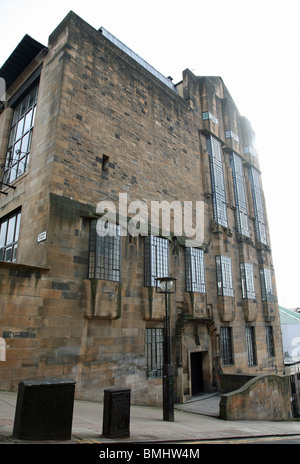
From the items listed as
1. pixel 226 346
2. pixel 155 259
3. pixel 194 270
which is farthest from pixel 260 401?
pixel 155 259

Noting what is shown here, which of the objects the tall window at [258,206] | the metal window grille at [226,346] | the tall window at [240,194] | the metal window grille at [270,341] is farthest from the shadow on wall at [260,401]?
the tall window at [258,206]

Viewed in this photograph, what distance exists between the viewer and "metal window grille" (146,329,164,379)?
41.5ft

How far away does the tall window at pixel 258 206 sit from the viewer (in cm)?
2323

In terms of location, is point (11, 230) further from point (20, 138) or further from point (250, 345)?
point (250, 345)

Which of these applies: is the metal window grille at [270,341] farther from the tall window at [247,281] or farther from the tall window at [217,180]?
the tall window at [217,180]

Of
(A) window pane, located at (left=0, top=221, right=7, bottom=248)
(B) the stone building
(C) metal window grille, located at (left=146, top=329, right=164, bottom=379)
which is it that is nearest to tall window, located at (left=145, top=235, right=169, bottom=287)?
(B) the stone building

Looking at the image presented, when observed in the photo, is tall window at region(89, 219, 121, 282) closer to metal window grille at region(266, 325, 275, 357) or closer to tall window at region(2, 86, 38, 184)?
tall window at region(2, 86, 38, 184)

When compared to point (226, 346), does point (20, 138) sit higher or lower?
higher

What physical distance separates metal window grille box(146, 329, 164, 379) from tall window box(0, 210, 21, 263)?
6.25 meters

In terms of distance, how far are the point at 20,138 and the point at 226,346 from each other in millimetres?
15108

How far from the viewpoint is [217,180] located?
20312 millimetres

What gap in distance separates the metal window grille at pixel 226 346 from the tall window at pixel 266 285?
16.4ft

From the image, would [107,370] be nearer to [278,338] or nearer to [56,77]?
[56,77]
